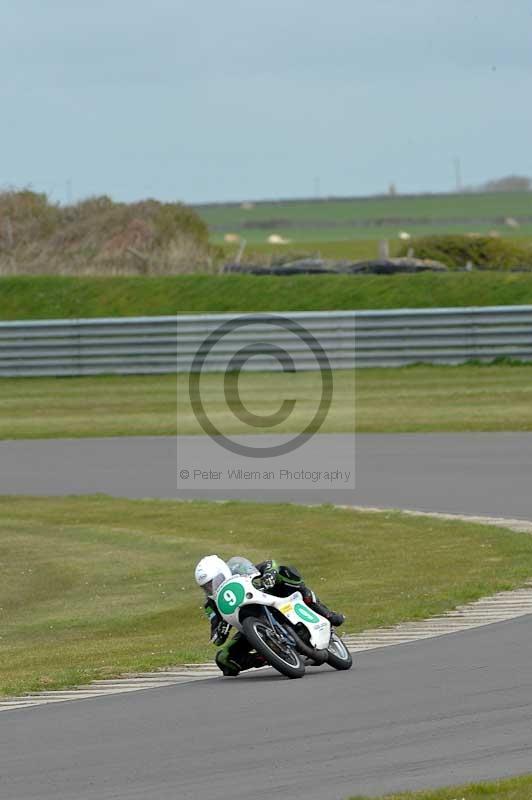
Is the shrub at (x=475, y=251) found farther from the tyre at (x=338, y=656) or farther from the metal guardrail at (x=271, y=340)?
the tyre at (x=338, y=656)

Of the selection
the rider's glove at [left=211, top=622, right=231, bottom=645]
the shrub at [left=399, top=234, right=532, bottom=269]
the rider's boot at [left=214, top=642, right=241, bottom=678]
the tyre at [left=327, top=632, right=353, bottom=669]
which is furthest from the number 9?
the shrub at [left=399, top=234, right=532, bottom=269]

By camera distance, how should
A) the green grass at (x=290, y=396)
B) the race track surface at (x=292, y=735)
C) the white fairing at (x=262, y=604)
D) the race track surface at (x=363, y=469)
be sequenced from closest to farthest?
the race track surface at (x=292, y=735), the white fairing at (x=262, y=604), the race track surface at (x=363, y=469), the green grass at (x=290, y=396)

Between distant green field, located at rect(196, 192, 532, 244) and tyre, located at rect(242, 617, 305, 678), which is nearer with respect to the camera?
tyre, located at rect(242, 617, 305, 678)

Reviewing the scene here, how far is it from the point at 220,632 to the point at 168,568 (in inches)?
204

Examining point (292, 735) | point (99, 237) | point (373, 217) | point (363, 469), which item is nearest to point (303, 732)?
point (292, 735)

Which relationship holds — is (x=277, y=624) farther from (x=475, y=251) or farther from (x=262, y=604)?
(x=475, y=251)

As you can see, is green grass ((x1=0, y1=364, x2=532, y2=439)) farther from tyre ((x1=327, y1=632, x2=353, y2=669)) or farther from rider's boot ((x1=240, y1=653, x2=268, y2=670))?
rider's boot ((x1=240, y1=653, x2=268, y2=670))

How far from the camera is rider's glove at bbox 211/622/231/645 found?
897cm

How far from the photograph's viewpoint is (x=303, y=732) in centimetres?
734

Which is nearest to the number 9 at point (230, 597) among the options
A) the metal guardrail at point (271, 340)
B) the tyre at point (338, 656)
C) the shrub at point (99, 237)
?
the tyre at point (338, 656)

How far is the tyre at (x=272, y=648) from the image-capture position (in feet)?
28.5

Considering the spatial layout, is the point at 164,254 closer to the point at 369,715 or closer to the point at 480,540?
the point at 480,540

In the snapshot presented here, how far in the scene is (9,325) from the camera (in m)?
29.5

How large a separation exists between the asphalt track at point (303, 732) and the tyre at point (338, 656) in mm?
64
